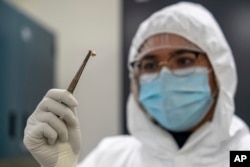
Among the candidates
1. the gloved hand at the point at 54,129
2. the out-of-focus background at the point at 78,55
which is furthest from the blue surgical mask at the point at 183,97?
the out-of-focus background at the point at 78,55

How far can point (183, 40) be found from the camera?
1220 millimetres

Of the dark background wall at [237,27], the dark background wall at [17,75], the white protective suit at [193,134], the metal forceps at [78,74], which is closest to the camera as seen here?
the metal forceps at [78,74]

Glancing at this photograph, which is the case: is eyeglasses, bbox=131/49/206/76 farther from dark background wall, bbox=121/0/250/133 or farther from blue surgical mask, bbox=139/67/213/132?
dark background wall, bbox=121/0/250/133

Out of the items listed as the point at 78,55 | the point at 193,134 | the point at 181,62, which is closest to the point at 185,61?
the point at 181,62

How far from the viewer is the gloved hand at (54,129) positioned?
2.62 feet

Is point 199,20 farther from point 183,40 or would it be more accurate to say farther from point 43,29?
point 43,29

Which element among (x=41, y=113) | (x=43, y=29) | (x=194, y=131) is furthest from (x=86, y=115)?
(x=41, y=113)

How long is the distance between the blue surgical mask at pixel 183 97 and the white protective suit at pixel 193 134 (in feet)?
0.12

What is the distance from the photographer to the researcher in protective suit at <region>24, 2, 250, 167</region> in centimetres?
115

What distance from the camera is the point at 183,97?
120 cm

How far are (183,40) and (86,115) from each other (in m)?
0.96

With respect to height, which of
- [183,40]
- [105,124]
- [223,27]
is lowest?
[105,124]

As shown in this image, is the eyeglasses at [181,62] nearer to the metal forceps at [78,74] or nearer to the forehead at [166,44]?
the forehead at [166,44]

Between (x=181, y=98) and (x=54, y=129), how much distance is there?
513 mm
